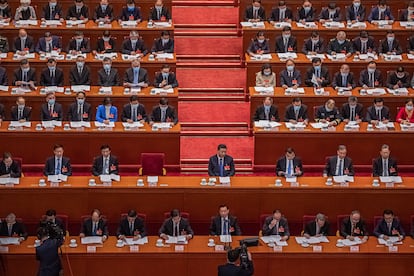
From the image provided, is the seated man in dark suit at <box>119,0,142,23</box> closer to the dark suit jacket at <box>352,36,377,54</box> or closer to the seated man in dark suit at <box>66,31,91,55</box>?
the seated man in dark suit at <box>66,31,91,55</box>

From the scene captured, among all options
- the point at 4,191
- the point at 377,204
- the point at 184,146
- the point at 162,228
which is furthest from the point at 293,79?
the point at 4,191

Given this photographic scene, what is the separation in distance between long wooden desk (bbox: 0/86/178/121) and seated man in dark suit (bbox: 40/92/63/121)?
0.32 m

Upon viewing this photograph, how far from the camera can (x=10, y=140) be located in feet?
41.9

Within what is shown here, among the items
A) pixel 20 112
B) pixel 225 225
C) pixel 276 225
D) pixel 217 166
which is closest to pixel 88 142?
pixel 20 112

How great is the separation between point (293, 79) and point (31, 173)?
169 inches

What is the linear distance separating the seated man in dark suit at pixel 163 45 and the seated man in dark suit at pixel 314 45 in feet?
7.24

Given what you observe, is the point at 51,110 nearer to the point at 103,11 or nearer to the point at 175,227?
the point at 103,11

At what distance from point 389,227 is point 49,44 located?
653cm

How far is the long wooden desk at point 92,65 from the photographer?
14164 millimetres

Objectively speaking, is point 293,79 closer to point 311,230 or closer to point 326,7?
point 326,7

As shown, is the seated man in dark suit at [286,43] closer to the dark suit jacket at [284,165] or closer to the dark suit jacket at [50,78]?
the dark suit jacket at [284,165]

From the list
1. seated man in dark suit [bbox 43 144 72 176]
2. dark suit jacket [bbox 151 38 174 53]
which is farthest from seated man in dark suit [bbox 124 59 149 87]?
seated man in dark suit [bbox 43 144 72 176]

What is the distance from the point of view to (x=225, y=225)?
11164mm

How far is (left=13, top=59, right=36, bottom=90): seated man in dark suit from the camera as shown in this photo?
533 inches
